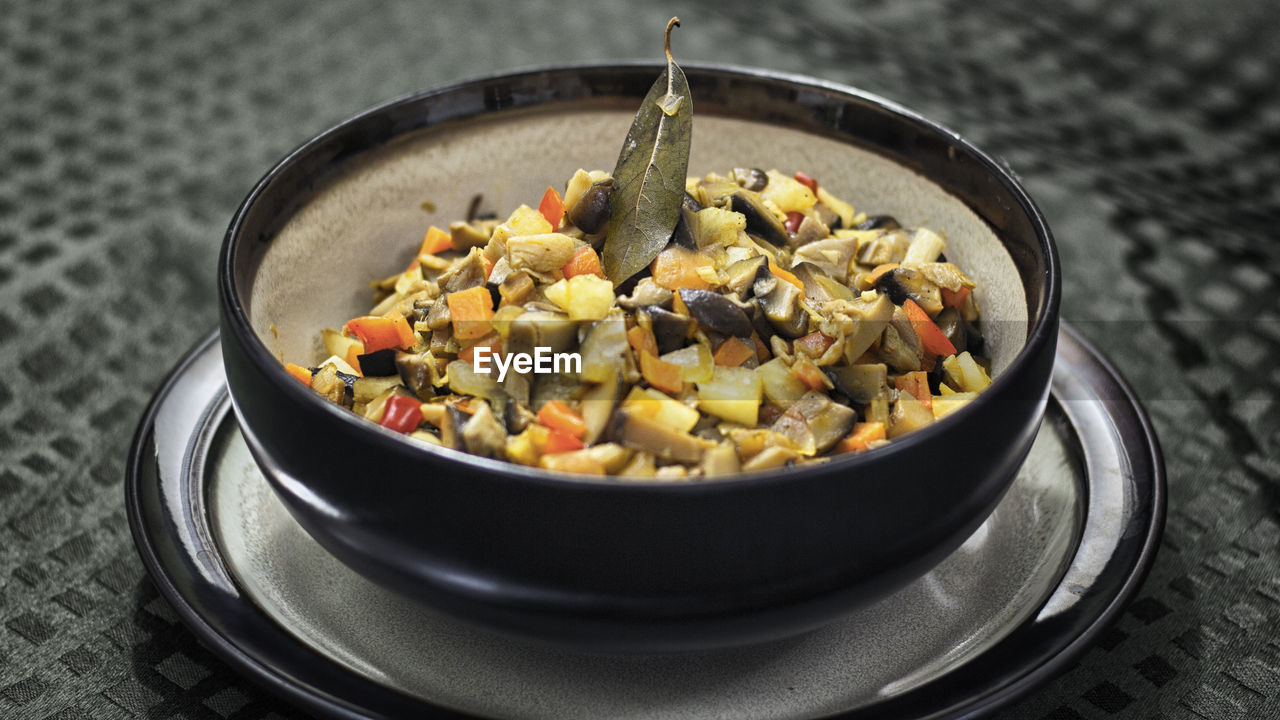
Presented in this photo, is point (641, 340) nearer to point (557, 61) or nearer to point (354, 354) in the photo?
point (354, 354)

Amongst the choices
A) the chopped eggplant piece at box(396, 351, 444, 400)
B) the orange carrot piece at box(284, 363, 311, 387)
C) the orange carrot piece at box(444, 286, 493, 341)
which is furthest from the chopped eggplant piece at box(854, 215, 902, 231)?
the orange carrot piece at box(284, 363, 311, 387)

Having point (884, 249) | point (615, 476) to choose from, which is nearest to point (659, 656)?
point (615, 476)

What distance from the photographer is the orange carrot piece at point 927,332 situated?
1.73 metres

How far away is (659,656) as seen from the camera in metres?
1.46

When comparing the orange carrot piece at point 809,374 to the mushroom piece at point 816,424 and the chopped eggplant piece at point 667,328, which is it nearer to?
the mushroom piece at point 816,424

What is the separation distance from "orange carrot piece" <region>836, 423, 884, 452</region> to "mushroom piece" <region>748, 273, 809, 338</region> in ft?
0.63

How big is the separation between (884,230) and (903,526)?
2.51 feet

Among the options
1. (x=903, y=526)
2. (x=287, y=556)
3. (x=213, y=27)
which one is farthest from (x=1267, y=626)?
(x=213, y=27)

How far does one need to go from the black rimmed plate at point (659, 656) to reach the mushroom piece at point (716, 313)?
1.48 ft

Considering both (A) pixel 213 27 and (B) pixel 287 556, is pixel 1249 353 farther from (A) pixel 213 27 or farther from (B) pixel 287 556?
(A) pixel 213 27

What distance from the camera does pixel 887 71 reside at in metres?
3.85

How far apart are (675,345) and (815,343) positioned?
22 centimetres

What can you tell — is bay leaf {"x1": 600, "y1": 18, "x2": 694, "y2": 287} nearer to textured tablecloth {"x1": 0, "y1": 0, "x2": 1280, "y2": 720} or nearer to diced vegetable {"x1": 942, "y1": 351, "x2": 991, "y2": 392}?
diced vegetable {"x1": 942, "y1": 351, "x2": 991, "y2": 392}

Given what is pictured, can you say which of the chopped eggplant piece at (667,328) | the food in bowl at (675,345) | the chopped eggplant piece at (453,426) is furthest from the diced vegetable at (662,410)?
the chopped eggplant piece at (453,426)
